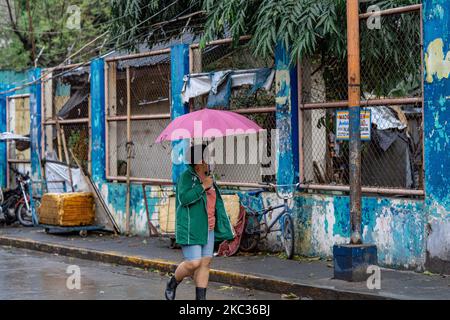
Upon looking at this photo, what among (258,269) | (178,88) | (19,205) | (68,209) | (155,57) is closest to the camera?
(258,269)

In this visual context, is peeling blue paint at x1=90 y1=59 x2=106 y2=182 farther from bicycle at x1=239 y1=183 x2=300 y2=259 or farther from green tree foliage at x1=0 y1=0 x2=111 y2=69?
green tree foliage at x1=0 y1=0 x2=111 y2=69

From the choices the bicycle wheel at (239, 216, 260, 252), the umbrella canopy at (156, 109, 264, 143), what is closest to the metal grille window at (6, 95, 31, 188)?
the bicycle wheel at (239, 216, 260, 252)

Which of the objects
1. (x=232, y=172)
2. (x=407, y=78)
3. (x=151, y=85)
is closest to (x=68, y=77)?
(x=151, y=85)

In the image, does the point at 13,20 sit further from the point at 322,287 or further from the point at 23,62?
the point at 322,287

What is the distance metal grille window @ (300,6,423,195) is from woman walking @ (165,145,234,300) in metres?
3.23

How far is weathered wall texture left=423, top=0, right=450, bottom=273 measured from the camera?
10.5 m

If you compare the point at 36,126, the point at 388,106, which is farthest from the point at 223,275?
the point at 36,126

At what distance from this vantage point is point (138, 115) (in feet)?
53.9

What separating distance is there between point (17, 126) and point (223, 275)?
11492 mm

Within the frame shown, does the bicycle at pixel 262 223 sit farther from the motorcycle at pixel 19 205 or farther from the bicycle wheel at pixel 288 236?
the motorcycle at pixel 19 205

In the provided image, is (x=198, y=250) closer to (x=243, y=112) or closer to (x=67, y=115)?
(x=243, y=112)
